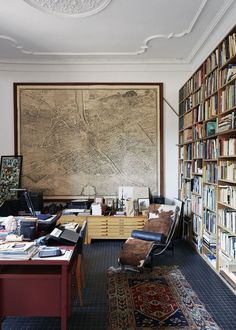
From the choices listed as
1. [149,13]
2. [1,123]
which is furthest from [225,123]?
[1,123]

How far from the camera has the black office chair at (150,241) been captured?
11.7 ft

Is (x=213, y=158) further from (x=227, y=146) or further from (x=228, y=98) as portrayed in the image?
(x=228, y=98)

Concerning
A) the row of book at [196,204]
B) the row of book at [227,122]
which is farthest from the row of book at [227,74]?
the row of book at [196,204]

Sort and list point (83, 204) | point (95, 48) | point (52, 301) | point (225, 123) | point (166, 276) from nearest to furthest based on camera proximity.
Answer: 1. point (52, 301)
2. point (225, 123)
3. point (166, 276)
4. point (95, 48)
5. point (83, 204)

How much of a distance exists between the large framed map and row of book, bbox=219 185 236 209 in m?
2.09

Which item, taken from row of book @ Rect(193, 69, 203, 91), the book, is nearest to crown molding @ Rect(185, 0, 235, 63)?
row of book @ Rect(193, 69, 203, 91)

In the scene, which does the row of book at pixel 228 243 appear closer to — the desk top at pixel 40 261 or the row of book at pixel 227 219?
the row of book at pixel 227 219

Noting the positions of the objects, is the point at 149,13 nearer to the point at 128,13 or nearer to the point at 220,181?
the point at 128,13

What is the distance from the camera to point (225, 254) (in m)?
3.27

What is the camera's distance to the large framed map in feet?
17.7

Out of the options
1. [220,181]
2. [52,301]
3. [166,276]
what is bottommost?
[166,276]

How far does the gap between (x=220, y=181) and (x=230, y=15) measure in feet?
7.00

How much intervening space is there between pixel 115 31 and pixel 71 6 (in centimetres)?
90

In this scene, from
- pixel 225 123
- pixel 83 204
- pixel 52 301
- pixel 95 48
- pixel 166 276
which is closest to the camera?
pixel 52 301
